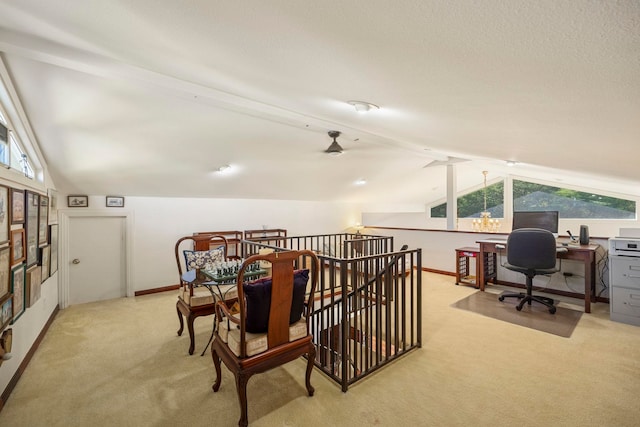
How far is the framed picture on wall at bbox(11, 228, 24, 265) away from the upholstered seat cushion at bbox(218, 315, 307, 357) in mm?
1839

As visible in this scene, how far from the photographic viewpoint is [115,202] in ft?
15.3

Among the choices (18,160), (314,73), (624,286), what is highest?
(314,73)

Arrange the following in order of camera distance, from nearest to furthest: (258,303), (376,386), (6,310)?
1. (258,303)
2. (6,310)
3. (376,386)

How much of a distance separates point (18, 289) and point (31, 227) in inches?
29.8

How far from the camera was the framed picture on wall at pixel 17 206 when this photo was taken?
2309 millimetres

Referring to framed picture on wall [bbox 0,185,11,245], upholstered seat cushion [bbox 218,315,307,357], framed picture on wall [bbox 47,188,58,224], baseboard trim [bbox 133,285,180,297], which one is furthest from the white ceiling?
baseboard trim [bbox 133,285,180,297]

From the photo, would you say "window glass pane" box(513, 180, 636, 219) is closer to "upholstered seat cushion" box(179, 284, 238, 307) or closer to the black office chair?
the black office chair

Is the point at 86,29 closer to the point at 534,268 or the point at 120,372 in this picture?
the point at 120,372

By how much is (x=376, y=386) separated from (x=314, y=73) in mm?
2302

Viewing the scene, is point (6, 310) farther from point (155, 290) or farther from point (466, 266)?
point (466, 266)

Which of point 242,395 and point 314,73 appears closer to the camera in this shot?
point 314,73

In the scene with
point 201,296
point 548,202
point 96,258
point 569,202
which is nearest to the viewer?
point 201,296

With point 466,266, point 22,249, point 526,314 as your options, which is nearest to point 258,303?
point 22,249

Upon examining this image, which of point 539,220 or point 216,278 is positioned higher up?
point 539,220
